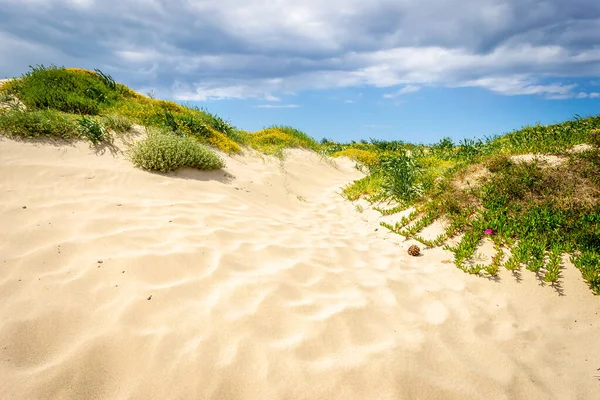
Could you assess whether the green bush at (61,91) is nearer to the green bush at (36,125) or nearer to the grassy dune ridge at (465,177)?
the grassy dune ridge at (465,177)

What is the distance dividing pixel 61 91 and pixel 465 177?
481 inches

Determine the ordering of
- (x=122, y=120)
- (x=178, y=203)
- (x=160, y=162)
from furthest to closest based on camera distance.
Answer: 1. (x=122, y=120)
2. (x=160, y=162)
3. (x=178, y=203)

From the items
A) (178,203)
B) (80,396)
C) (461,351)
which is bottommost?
(80,396)

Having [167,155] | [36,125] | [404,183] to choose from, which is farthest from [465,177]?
[36,125]

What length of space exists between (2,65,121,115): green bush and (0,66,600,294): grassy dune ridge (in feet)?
0.12

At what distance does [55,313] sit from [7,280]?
85 centimetres

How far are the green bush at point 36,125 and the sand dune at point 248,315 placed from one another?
2.58 meters

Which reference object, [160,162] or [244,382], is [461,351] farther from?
[160,162]

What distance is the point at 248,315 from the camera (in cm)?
298

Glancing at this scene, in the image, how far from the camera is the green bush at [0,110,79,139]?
7.05 m

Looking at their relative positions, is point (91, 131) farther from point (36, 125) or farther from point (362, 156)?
point (362, 156)

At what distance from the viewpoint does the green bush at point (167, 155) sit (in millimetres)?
7199

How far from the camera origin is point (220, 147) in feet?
35.4

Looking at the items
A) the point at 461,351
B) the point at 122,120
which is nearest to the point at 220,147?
the point at 122,120
